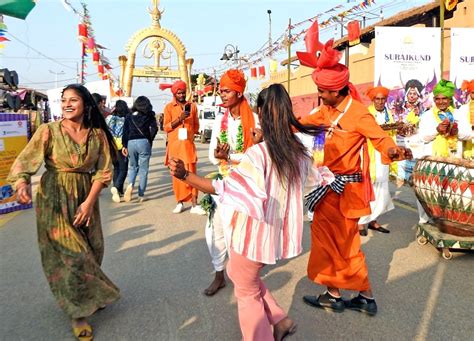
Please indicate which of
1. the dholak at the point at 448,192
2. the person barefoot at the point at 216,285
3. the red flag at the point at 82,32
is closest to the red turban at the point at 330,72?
the person barefoot at the point at 216,285

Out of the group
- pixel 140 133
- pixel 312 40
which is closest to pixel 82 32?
pixel 140 133

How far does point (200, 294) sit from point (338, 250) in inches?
46.9

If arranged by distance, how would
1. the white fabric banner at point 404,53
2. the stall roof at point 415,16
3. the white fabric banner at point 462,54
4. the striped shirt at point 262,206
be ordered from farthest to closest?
the stall roof at point 415,16 < the white fabric banner at point 462,54 < the white fabric banner at point 404,53 < the striped shirt at point 262,206

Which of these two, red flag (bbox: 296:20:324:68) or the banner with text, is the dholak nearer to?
red flag (bbox: 296:20:324:68)

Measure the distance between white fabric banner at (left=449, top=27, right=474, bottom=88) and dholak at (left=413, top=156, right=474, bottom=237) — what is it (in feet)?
17.8

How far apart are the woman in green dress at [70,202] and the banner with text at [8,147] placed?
4.25m

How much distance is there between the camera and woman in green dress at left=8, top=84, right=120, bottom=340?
2828mm

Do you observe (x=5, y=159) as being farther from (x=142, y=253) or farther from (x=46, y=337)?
(x=46, y=337)

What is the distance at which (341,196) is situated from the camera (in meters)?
3.16

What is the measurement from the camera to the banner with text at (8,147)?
6547 mm

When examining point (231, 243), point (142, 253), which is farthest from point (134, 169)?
point (231, 243)

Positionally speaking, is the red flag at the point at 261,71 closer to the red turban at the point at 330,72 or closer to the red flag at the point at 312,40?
the red flag at the point at 312,40

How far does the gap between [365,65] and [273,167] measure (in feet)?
55.5

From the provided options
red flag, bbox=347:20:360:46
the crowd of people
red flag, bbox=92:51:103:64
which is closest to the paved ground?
the crowd of people
